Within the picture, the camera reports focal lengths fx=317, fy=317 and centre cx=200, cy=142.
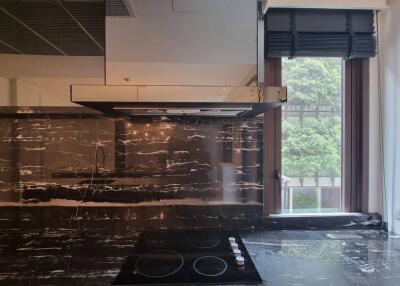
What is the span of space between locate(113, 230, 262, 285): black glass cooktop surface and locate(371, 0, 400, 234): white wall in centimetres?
85

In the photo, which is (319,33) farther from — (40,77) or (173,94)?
(40,77)

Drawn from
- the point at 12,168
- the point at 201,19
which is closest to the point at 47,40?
the point at 12,168

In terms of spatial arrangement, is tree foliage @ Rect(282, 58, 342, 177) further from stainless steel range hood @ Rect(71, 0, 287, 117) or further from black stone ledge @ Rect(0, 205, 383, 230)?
stainless steel range hood @ Rect(71, 0, 287, 117)

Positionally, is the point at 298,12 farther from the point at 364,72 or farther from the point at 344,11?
the point at 364,72

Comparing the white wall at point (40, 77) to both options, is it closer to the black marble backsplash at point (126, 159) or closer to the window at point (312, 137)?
the black marble backsplash at point (126, 159)

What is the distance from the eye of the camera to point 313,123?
1865 millimetres

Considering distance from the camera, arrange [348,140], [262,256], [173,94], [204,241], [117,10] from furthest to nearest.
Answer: [348,140]
[204,241]
[262,256]
[117,10]
[173,94]

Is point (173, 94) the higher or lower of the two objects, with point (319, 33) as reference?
lower

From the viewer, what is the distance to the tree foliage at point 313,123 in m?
1.85

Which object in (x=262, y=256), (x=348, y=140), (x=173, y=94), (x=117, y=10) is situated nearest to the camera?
(x=173, y=94)

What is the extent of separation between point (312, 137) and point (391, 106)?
430 millimetres

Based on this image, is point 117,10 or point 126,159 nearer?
point 117,10

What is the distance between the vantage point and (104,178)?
1.72m

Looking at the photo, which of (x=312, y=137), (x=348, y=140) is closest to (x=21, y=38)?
(x=312, y=137)
